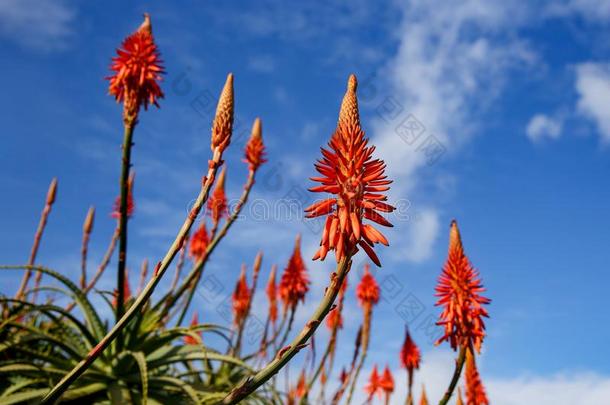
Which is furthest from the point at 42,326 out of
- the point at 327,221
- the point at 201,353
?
the point at 327,221

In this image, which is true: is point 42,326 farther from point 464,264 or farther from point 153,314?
point 464,264

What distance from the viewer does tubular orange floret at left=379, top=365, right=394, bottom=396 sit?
8.11 metres

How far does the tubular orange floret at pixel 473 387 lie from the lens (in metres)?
4.61

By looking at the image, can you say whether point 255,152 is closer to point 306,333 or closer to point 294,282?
point 294,282

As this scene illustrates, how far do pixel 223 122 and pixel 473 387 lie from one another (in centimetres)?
361

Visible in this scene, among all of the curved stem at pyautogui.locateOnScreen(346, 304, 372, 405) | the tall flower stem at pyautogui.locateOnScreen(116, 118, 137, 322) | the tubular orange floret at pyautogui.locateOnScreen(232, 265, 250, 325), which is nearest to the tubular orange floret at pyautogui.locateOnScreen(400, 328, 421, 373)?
the curved stem at pyautogui.locateOnScreen(346, 304, 372, 405)

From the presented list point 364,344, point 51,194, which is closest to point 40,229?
point 51,194

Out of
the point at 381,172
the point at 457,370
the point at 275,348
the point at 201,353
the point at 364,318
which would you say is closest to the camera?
the point at 381,172

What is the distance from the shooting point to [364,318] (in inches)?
294

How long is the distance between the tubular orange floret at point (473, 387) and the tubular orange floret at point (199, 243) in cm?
441

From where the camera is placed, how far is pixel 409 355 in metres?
6.94

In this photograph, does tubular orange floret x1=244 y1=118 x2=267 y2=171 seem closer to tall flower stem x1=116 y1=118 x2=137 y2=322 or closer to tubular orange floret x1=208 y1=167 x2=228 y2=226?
tubular orange floret x1=208 y1=167 x2=228 y2=226

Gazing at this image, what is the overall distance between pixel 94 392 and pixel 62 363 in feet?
1.16

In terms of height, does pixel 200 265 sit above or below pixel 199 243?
below
